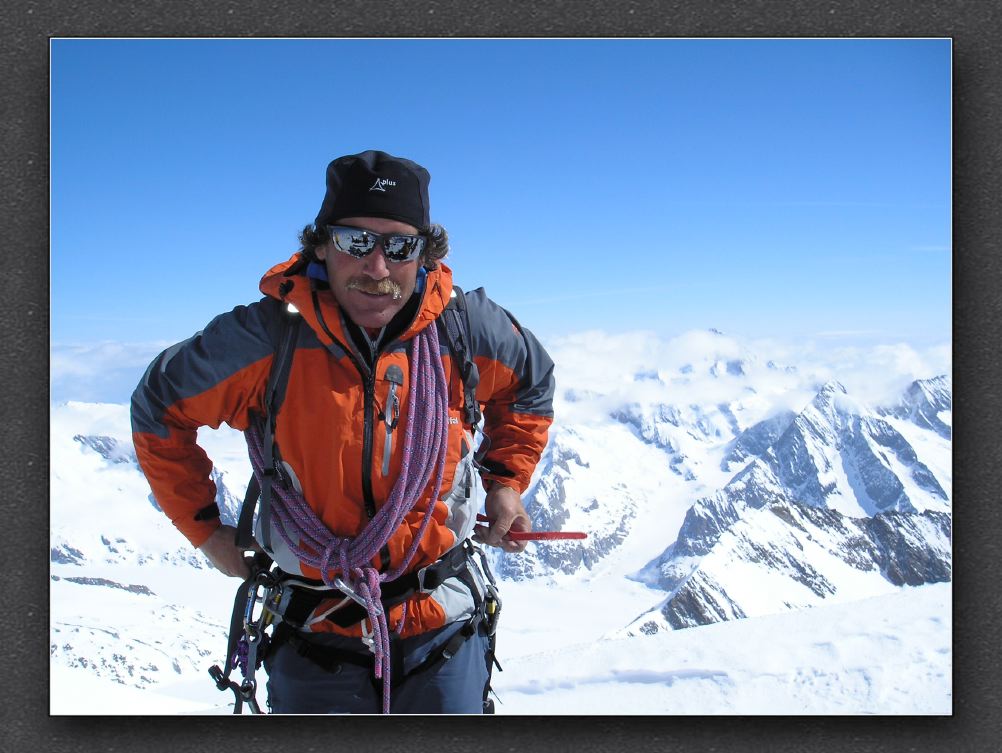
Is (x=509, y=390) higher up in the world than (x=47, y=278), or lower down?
lower down

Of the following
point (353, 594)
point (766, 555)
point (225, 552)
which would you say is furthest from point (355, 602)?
point (766, 555)

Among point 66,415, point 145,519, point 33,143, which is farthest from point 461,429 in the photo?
point 145,519

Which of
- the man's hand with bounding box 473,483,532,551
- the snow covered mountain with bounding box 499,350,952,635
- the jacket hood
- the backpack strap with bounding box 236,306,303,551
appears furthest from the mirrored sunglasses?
the snow covered mountain with bounding box 499,350,952,635

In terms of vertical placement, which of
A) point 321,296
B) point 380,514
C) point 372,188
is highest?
point 372,188

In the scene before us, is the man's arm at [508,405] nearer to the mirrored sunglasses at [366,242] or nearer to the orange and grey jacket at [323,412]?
the orange and grey jacket at [323,412]

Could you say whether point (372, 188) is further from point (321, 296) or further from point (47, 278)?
point (47, 278)

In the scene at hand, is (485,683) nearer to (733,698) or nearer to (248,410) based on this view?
(248,410)

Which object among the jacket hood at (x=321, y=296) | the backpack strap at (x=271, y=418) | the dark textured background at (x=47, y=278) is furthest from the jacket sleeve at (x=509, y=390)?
the dark textured background at (x=47, y=278)
